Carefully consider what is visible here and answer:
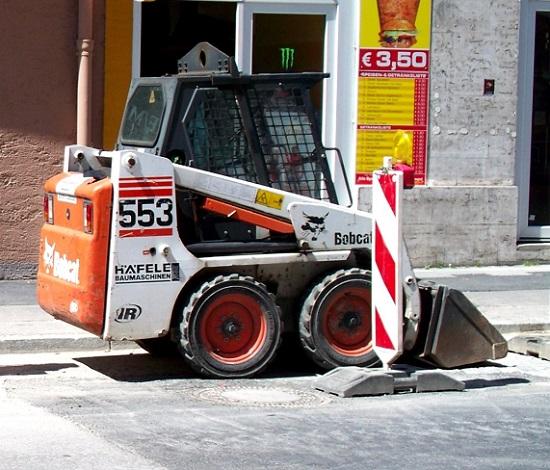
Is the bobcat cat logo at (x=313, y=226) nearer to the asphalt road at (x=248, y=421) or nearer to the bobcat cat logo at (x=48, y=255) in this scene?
the asphalt road at (x=248, y=421)

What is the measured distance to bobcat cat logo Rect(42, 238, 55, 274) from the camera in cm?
917

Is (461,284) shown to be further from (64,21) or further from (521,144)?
(64,21)

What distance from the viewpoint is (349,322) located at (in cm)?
917

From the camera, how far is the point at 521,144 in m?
14.5

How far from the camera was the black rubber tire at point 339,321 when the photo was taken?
9.04 meters

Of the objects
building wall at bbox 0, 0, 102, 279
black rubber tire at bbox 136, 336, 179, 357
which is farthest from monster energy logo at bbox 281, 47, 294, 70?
black rubber tire at bbox 136, 336, 179, 357

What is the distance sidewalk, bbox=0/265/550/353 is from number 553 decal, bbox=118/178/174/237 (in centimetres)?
176

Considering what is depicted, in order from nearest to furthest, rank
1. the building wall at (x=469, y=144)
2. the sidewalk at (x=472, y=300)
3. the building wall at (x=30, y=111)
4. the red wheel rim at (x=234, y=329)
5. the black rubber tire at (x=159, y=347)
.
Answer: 1. the red wheel rim at (x=234, y=329)
2. the black rubber tire at (x=159, y=347)
3. the sidewalk at (x=472, y=300)
4. the building wall at (x=30, y=111)
5. the building wall at (x=469, y=144)

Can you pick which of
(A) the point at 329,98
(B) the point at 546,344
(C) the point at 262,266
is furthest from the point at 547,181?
(C) the point at 262,266

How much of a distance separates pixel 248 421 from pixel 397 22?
7151 millimetres

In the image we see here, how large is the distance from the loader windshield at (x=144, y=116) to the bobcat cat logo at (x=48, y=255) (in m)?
0.99

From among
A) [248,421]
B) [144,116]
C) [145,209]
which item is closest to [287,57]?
[144,116]

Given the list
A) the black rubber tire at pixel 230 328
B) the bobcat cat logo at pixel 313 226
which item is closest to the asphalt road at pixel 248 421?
the black rubber tire at pixel 230 328

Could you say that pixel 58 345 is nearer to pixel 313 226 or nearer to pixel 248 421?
pixel 313 226
